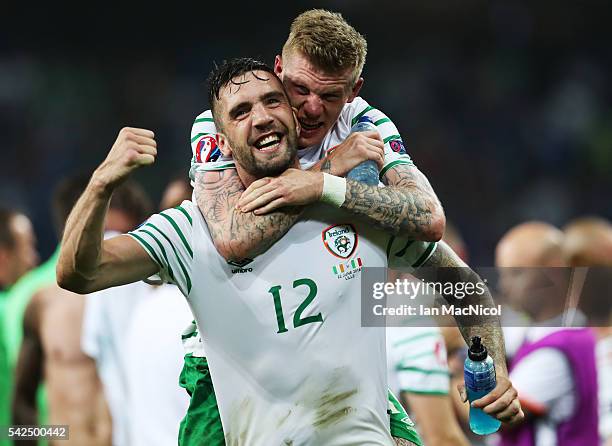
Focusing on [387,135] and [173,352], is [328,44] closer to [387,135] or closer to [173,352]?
[387,135]

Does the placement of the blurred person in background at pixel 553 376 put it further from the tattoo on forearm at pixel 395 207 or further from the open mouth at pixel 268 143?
the open mouth at pixel 268 143

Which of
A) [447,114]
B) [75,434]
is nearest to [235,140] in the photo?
[75,434]

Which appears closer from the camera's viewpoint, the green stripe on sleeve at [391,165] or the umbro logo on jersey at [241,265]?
the umbro logo on jersey at [241,265]

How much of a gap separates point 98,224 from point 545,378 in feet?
10.8

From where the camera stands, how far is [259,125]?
13.0ft

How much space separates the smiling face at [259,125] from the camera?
3.97m

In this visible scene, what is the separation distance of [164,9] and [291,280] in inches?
484

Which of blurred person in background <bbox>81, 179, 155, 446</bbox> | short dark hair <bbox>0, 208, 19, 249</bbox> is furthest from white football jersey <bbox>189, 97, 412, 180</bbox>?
short dark hair <bbox>0, 208, 19, 249</bbox>

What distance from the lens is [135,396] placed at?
6.56 m

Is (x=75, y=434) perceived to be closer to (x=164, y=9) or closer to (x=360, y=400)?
(x=360, y=400)

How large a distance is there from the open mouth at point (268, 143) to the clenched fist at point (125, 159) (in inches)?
18.0

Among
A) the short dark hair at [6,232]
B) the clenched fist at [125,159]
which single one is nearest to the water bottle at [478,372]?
the clenched fist at [125,159]

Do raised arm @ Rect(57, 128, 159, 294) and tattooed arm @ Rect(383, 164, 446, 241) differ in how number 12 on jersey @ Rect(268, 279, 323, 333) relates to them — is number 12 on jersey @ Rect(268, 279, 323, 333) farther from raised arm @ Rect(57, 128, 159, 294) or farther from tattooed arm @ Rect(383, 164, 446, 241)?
raised arm @ Rect(57, 128, 159, 294)

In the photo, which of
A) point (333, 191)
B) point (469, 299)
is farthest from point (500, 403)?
point (333, 191)
